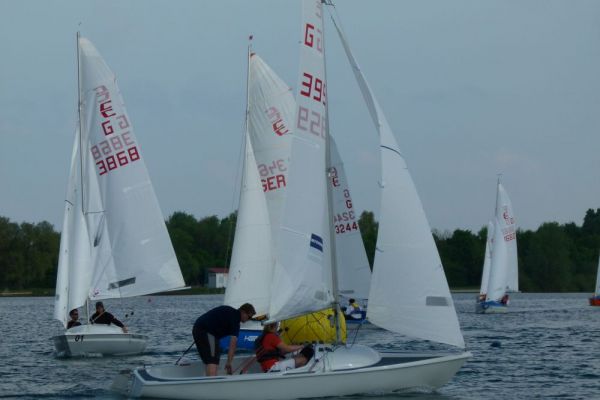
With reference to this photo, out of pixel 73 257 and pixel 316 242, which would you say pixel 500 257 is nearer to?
pixel 73 257

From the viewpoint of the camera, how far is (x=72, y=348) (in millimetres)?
27141

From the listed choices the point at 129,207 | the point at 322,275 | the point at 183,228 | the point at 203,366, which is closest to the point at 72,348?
the point at 129,207

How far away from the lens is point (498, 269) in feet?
190

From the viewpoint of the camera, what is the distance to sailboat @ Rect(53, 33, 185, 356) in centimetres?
2877

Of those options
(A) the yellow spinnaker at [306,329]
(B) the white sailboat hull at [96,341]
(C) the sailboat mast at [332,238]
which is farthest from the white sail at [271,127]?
(C) the sailboat mast at [332,238]

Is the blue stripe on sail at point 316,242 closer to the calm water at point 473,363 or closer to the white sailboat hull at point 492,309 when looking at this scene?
the calm water at point 473,363

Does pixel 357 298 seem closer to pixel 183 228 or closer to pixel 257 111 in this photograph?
pixel 257 111

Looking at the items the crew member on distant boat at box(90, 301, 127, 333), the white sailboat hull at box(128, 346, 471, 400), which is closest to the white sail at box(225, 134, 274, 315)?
the crew member on distant boat at box(90, 301, 127, 333)

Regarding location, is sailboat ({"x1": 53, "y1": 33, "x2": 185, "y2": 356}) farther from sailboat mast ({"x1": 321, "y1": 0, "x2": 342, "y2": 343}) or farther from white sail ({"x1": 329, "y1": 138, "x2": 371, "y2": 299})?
sailboat mast ({"x1": 321, "y1": 0, "x2": 342, "y2": 343})

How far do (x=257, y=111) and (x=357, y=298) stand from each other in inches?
388

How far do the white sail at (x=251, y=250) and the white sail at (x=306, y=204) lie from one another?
28.6 ft

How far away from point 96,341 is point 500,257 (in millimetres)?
34800

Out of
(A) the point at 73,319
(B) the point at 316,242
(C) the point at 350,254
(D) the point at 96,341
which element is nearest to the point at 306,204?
(B) the point at 316,242

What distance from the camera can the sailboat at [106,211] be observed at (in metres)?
28.8
